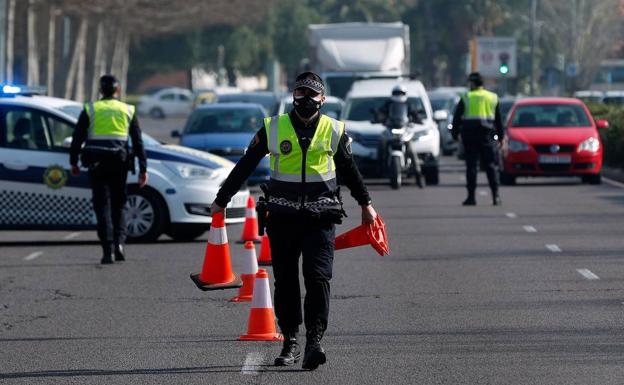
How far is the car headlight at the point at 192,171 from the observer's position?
1819 centimetres

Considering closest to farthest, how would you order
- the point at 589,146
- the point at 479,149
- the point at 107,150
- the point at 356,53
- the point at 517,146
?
the point at 107,150 < the point at 479,149 < the point at 589,146 < the point at 517,146 < the point at 356,53

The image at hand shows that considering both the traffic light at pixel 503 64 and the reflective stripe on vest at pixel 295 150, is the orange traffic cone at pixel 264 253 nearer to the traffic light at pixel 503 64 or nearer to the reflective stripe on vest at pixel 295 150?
the reflective stripe on vest at pixel 295 150

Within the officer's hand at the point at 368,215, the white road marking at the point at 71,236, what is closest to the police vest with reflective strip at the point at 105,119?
the white road marking at the point at 71,236

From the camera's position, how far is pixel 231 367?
9.66 m

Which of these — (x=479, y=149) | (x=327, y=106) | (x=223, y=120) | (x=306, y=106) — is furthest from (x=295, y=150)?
(x=327, y=106)

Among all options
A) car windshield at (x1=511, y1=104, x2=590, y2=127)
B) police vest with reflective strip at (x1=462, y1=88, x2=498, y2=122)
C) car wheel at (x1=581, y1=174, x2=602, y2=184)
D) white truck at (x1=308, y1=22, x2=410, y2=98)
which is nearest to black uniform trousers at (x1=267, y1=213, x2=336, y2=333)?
police vest with reflective strip at (x1=462, y1=88, x2=498, y2=122)

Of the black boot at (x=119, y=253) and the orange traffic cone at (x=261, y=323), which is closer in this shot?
the orange traffic cone at (x=261, y=323)

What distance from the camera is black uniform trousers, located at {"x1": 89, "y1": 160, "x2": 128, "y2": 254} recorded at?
15961 mm

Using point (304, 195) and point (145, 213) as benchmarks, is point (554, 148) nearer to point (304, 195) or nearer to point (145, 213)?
point (145, 213)

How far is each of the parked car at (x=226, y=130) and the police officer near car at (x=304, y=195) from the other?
17265mm

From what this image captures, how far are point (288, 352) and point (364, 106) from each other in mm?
20917

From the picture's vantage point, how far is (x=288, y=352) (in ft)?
31.6

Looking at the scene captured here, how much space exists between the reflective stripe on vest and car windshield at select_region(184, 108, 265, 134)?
1899 cm

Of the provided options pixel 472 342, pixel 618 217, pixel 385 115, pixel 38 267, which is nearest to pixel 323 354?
pixel 472 342
